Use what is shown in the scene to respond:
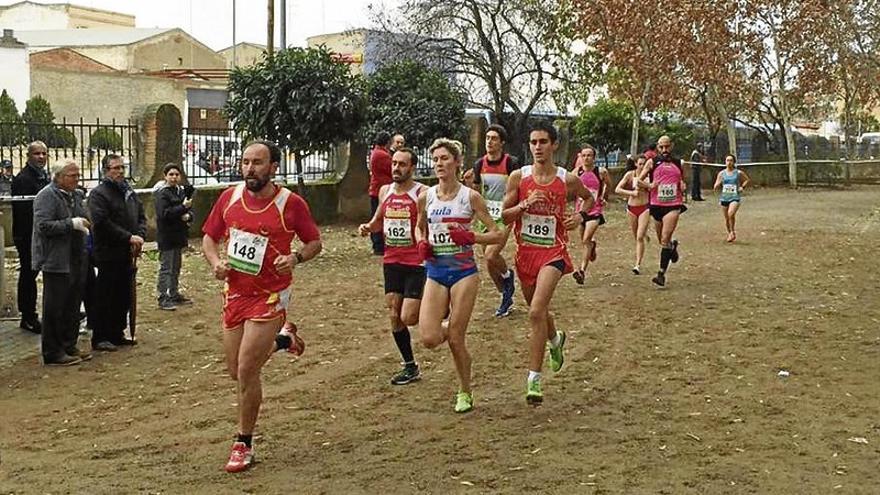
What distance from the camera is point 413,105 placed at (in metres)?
23.5

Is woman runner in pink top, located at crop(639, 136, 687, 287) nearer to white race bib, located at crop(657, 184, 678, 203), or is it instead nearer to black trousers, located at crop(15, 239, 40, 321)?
white race bib, located at crop(657, 184, 678, 203)

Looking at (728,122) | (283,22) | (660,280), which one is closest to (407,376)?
(660,280)

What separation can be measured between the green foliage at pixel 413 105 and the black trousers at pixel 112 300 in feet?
43.1

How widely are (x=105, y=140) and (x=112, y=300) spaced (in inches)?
318

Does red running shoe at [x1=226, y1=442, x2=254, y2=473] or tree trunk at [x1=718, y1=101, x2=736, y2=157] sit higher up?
tree trunk at [x1=718, y1=101, x2=736, y2=157]

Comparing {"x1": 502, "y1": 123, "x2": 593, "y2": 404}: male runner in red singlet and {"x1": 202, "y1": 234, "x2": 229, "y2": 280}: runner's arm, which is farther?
{"x1": 502, "y1": 123, "x2": 593, "y2": 404}: male runner in red singlet

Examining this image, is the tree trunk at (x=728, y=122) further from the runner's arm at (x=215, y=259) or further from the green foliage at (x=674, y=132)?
the runner's arm at (x=215, y=259)

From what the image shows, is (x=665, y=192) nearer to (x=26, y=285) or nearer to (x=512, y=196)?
(x=512, y=196)

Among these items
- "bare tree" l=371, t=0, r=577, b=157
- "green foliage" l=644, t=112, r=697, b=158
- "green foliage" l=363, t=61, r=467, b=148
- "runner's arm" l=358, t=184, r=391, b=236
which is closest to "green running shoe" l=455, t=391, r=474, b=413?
"runner's arm" l=358, t=184, r=391, b=236

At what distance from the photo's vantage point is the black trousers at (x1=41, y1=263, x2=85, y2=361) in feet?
30.7

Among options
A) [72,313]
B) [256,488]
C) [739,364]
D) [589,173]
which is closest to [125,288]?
[72,313]

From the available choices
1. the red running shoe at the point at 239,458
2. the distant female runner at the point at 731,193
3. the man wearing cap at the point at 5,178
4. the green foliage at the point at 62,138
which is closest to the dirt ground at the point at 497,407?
the red running shoe at the point at 239,458

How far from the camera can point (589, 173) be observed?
46.7ft

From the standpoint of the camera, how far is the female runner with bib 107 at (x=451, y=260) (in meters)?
7.53
